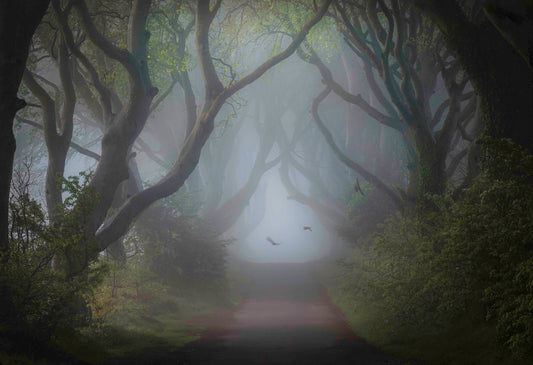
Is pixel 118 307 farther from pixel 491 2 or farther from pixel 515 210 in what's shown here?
pixel 491 2

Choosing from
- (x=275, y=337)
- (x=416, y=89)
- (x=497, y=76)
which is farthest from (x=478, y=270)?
(x=416, y=89)

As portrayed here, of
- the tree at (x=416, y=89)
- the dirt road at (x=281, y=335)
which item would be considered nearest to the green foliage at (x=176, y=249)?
the dirt road at (x=281, y=335)

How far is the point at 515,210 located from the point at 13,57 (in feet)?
29.5

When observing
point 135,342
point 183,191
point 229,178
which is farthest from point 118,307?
point 229,178

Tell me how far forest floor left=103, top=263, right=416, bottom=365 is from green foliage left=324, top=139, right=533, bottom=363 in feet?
4.26

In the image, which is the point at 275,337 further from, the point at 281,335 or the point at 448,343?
the point at 448,343

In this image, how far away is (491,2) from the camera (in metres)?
6.80

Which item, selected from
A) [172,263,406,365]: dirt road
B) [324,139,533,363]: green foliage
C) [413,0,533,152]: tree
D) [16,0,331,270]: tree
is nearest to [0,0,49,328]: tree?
[16,0,331,270]: tree

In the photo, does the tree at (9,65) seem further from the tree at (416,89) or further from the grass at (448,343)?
the tree at (416,89)

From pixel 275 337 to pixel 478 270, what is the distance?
244 inches

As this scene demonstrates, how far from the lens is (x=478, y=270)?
7.60 metres

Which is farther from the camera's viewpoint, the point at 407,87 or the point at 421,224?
the point at 407,87

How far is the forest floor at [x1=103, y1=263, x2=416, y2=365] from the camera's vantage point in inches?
345

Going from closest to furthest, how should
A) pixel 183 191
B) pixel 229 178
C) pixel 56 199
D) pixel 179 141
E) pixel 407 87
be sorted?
pixel 56 199
pixel 407 87
pixel 183 191
pixel 179 141
pixel 229 178
